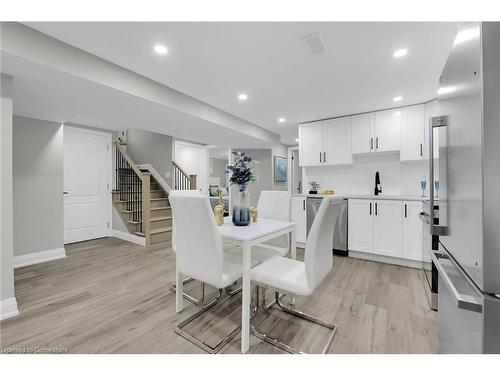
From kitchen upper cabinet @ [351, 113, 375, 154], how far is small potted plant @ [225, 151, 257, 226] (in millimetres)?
2485

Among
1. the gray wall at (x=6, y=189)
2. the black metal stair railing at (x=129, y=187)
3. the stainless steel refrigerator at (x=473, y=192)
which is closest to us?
the stainless steel refrigerator at (x=473, y=192)

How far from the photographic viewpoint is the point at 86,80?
2.03 metres

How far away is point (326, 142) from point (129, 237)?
169 inches

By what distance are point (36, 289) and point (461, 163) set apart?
3.70 meters

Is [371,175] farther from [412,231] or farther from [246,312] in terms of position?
[246,312]

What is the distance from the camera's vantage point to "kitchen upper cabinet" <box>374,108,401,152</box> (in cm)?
340

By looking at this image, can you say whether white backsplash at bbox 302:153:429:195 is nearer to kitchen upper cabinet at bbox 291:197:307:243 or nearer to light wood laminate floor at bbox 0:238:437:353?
kitchen upper cabinet at bbox 291:197:307:243

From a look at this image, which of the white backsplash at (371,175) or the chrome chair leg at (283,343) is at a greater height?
the white backsplash at (371,175)

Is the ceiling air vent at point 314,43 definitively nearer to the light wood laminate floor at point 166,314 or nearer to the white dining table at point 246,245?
the white dining table at point 246,245

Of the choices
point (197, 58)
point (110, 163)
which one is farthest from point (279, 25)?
point (110, 163)

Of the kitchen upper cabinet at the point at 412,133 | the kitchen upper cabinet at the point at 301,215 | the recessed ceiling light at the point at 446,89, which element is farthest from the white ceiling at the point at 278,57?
the kitchen upper cabinet at the point at 301,215

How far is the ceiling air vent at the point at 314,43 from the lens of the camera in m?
1.79

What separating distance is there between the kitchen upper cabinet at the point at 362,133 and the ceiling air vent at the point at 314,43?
2065mm
